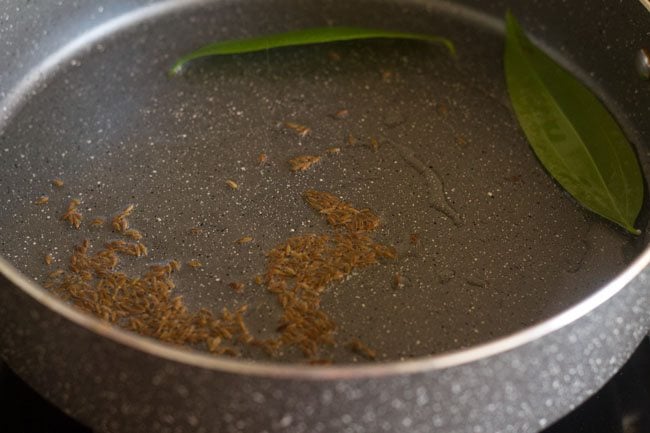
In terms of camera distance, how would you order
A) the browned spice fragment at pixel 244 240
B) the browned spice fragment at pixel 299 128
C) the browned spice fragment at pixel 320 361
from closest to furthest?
the browned spice fragment at pixel 320 361 < the browned spice fragment at pixel 244 240 < the browned spice fragment at pixel 299 128

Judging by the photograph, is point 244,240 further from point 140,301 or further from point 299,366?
point 299,366

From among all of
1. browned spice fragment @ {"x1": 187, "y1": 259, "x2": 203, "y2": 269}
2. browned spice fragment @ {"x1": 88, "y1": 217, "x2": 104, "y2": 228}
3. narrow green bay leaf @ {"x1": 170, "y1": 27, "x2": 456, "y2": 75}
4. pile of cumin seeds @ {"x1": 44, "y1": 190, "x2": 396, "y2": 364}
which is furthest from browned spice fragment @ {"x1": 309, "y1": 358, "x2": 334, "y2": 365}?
narrow green bay leaf @ {"x1": 170, "y1": 27, "x2": 456, "y2": 75}

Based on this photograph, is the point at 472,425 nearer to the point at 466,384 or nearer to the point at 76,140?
the point at 466,384

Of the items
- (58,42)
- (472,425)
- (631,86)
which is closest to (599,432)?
(472,425)

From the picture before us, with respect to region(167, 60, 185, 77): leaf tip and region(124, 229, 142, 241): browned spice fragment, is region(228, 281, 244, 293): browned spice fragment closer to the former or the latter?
region(124, 229, 142, 241): browned spice fragment

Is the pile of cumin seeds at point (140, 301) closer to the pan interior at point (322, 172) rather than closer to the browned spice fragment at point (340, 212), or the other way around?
the pan interior at point (322, 172)

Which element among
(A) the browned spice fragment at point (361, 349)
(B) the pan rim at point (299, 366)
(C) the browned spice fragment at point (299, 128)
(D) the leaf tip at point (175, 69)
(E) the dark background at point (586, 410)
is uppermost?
(D) the leaf tip at point (175, 69)

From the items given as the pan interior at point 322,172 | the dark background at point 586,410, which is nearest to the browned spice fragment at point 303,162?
the pan interior at point 322,172
